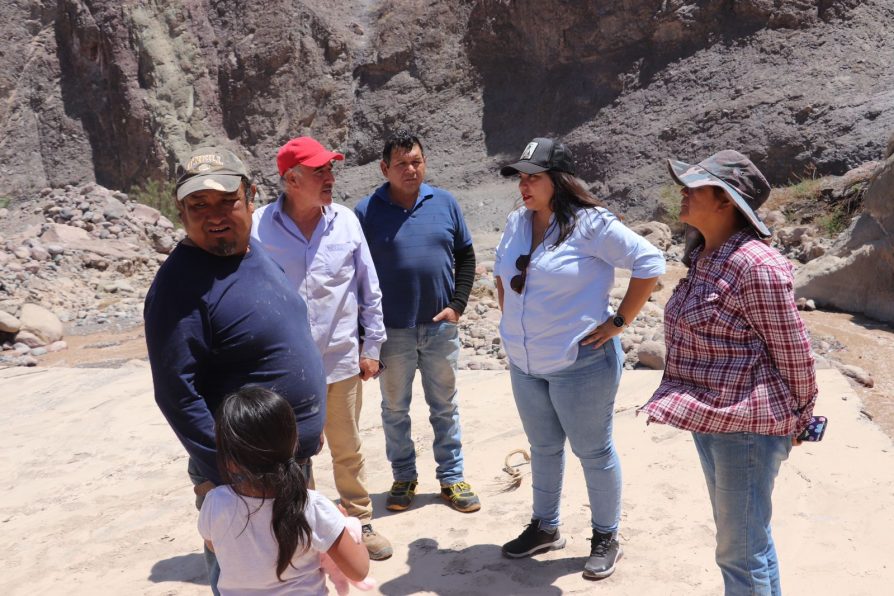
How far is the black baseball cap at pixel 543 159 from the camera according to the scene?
3.08 metres

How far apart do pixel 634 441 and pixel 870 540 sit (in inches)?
54.0

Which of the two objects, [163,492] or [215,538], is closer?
[215,538]

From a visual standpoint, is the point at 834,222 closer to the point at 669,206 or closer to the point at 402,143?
the point at 669,206

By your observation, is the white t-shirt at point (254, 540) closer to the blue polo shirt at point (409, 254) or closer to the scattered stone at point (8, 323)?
the blue polo shirt at point (409, 254)

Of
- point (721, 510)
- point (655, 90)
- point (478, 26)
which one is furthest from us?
point (478, 26)

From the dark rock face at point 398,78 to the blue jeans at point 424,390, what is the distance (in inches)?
445

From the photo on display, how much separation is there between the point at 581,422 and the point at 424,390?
1.12 metres

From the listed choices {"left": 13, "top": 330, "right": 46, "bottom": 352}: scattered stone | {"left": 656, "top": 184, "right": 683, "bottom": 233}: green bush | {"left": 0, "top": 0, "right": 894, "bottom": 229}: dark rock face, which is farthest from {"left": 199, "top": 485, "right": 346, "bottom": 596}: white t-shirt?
{"left": 0, "top": 0, "right": 894, "bottom": 229}: dark rock face

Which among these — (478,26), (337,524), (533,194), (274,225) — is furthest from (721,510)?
(478,26)

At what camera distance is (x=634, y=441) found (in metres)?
4.50

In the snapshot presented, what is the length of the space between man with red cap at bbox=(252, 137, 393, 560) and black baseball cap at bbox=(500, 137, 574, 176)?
784 mm

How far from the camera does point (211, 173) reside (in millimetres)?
2336

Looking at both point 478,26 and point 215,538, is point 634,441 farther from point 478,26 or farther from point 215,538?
point 478,26

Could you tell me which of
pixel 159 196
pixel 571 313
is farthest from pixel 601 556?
pixel 159 196
